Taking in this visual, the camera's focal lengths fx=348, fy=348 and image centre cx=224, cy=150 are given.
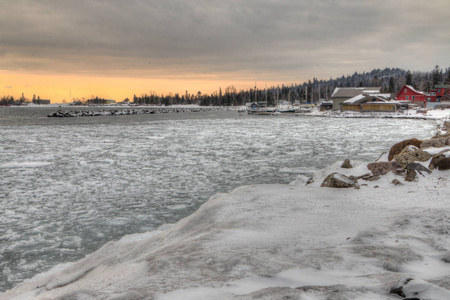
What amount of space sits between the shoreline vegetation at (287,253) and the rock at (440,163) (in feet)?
2.76

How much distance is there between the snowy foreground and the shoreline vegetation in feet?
0.05

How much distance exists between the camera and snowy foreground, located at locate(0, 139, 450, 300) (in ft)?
11.0

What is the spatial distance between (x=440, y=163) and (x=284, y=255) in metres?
6.93

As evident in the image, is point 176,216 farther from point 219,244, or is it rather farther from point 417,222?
point 417,222

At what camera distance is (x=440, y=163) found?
9.15m

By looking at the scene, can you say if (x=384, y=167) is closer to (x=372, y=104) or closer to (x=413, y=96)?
(x=372, y=104)

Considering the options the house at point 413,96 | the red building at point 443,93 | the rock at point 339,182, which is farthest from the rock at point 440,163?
the red building at point 443,93

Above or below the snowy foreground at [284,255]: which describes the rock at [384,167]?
above

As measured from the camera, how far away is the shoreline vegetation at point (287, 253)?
11.1ft

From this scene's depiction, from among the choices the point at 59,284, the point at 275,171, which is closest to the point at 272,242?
the point at 59,284

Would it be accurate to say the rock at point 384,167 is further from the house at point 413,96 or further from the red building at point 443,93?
the red building at point 443,93

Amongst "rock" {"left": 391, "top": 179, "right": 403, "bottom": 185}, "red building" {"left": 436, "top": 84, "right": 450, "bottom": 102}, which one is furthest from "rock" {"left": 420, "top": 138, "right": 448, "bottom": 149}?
"red building" {"left": 436, "top": 84, "right": 450, "bottom": 102}

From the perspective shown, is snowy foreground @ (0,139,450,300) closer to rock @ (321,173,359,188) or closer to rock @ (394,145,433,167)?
rock @ (321,173,359,188)

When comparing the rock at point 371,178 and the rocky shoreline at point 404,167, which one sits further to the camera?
the rock at point 371,178
